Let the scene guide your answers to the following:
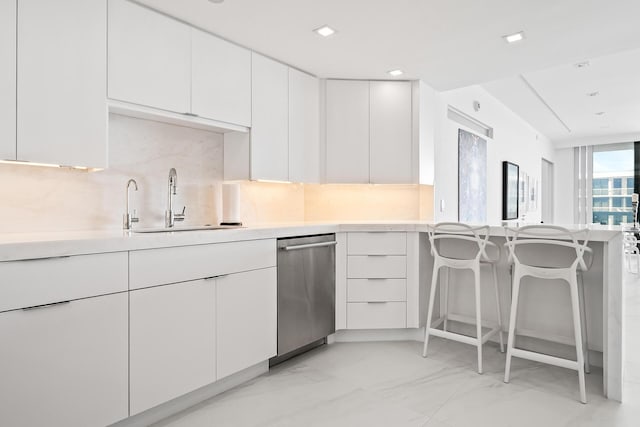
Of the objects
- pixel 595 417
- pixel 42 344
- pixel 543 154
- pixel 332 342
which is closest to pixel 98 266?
pixel 42 344

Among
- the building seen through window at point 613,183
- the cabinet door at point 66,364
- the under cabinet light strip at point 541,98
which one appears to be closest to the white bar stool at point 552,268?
the cabinet door at point 66,364

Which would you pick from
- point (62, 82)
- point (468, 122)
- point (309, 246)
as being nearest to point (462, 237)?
point (309, 246)

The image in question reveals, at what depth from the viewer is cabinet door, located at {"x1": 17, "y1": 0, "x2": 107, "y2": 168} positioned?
1.87 metres

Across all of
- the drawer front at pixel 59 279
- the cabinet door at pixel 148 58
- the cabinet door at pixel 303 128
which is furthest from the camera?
the cabinet door at pixel 303 128

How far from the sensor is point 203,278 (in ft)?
7.04

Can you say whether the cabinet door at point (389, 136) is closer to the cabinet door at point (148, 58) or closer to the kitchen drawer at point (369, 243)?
the kitchen drawer at point (369, 243)

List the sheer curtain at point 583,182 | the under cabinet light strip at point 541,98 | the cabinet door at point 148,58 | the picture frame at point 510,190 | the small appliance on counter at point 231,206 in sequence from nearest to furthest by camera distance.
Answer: the cabinet door at point 148,58, the small appliance on counter at point 231,206, the under cabinet light strip at point 541,98, the picture frame at point 510,190, the sheer curtain at point 583,182

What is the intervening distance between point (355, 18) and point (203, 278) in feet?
6.06

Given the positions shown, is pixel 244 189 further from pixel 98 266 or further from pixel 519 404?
pixel 519 404

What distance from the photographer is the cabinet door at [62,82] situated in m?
1.87

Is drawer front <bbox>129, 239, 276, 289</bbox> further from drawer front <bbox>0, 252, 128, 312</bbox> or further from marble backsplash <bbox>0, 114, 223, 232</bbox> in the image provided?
marble backsplash <bbox>0, 114, 223, 232</bbox>

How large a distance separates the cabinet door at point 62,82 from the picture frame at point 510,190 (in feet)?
18.5

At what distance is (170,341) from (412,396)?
1362 millimetres

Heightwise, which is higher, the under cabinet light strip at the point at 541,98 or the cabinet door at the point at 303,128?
the under cabinet light strip at the point at 541,98
